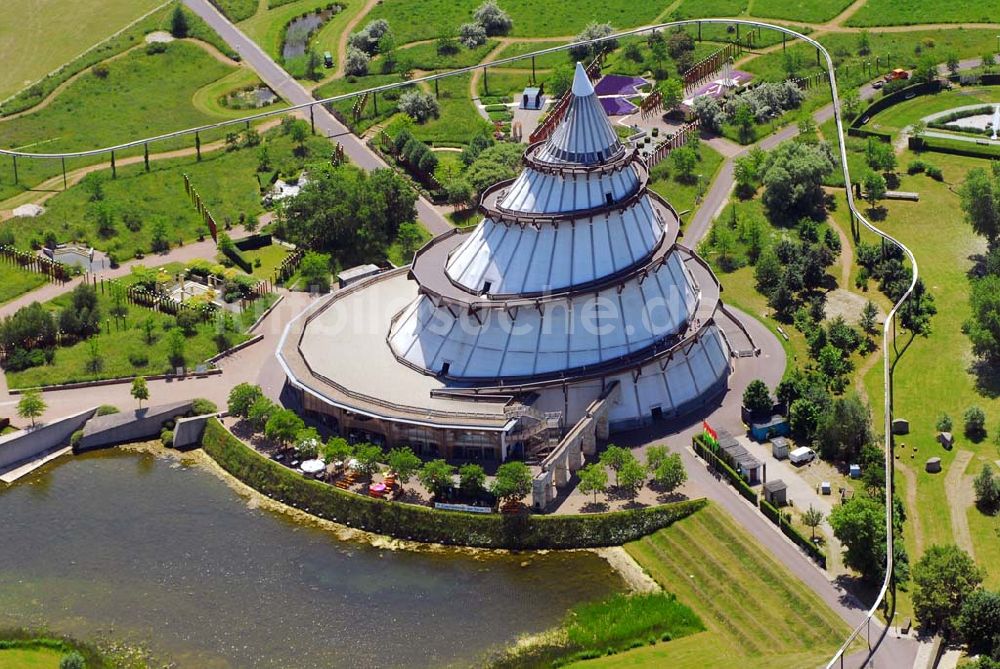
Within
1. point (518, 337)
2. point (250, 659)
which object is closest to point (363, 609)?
point (250, 659)

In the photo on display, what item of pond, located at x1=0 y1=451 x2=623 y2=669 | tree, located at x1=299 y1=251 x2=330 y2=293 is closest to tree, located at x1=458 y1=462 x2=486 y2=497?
pond, located at x1=0 y1=451 x2=623 y2=669

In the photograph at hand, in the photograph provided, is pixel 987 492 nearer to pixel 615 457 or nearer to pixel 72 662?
pixel 615 457

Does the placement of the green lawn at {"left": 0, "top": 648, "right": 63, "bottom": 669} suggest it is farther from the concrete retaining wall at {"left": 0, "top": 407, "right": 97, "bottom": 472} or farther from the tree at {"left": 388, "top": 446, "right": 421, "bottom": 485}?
the tree at {"left": 388, "top": 446, "right": 421, "bottom": 485}

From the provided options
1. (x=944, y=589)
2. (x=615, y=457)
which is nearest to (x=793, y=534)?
(x=944, y=589)

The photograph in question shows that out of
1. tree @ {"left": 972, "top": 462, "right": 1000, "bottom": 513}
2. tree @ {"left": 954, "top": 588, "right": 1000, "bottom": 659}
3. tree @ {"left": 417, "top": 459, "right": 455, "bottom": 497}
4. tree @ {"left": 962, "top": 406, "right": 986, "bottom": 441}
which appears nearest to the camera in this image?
tree @ {"left": 954, "top": 588, "right": 1000, "bottom": 659}

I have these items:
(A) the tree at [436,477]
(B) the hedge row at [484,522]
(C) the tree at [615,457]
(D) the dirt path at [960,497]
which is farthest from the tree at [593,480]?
(D) the dirt path at [960,497]

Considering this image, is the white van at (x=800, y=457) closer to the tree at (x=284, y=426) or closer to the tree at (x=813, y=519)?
the tree at (x=813, y=519)
